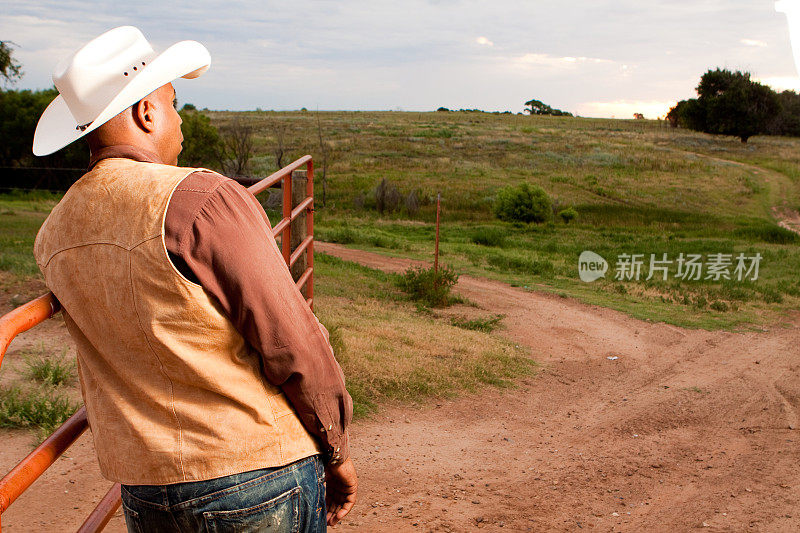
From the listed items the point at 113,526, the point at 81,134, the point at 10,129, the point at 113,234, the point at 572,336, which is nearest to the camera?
the point at 113,234

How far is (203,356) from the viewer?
1.48 metres

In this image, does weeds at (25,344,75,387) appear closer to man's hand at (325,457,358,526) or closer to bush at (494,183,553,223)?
man's hand at (325,457,358,526)

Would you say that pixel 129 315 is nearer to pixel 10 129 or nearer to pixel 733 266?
pixel 733 266

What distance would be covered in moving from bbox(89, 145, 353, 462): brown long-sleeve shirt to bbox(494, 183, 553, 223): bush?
66.6 ft

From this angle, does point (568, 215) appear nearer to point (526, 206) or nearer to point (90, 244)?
point (526, 206)

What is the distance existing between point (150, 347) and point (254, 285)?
10.2 inches

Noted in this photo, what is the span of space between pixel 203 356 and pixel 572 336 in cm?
774

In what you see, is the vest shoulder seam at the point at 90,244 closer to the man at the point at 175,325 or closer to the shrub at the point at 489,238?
the man at the point at 175,325

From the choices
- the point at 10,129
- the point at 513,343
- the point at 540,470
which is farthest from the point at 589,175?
the point at 540,470

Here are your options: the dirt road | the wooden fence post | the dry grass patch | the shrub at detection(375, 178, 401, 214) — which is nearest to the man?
the dirt road

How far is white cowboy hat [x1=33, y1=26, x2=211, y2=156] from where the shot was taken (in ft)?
4.94

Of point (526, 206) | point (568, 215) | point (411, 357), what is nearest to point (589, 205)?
point (568, 215)

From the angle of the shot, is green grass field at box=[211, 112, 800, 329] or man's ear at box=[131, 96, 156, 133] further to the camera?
green grass field at box=[211, 112, 800, 329]

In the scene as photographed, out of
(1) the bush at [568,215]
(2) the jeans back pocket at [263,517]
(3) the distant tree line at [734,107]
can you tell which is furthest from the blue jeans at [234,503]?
(3) the distant tree line at [734,107]
